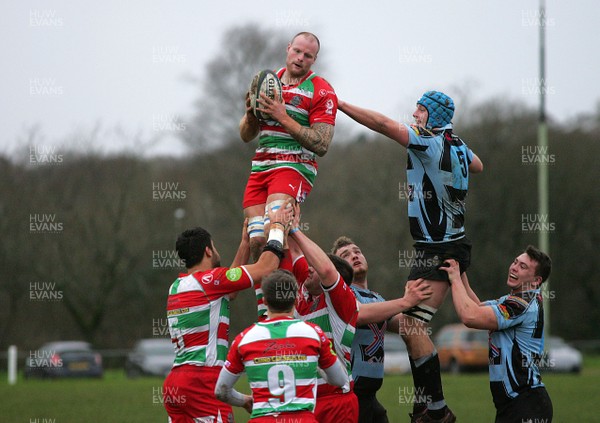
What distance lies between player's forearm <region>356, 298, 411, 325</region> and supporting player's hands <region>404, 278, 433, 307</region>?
0.06 m

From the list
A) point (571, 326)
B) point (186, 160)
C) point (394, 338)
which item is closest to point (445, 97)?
point (394, 338)

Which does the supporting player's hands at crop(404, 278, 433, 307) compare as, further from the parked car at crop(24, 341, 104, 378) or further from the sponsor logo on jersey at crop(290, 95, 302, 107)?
the parked car at crop(24, 341, 104, 378)

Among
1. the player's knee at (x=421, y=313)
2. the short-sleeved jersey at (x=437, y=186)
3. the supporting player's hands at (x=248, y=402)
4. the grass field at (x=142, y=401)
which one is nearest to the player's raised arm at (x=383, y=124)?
the short-sleeved jersey at (x=437, y=186)

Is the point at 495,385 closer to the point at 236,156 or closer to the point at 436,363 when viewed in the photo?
the point at 436,363

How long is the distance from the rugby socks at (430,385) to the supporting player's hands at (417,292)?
69 cm

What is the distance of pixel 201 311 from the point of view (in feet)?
24.9

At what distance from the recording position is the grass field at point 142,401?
17000mm

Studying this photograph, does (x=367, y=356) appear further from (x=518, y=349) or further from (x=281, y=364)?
(x=281, y=364)

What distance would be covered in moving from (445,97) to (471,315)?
1934mm

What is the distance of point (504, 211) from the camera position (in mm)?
41000

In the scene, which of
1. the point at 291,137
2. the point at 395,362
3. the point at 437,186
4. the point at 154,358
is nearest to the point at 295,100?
the point at 291,137

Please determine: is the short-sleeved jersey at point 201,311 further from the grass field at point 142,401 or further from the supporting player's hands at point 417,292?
the grass field at point 142,401

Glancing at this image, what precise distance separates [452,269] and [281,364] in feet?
7.39

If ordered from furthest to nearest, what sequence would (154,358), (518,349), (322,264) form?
1. (154,358)
2. (518,349)
3. (322,264)
